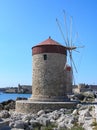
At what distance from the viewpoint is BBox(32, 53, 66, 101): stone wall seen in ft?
63.9

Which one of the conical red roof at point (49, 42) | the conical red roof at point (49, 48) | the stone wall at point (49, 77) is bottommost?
the stone wall at point (49, 77)

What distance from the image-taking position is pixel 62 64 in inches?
787

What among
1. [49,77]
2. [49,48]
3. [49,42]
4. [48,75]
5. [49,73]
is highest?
[49,42]

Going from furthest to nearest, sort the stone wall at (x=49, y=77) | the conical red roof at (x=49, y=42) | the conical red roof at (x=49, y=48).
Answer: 1. the conical red roof at (x=49, y=42)
2. the conical red roof at (x=49, y=48)
3. the stone wall at (x=49, y=77)

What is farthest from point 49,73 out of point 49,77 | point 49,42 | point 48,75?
point 49,42

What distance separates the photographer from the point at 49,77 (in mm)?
19469

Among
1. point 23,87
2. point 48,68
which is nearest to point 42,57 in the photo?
point 48,68

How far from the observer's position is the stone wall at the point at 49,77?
19.5 m

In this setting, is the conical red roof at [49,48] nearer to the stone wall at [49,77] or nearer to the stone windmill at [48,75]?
the stone windmill at [48,75]

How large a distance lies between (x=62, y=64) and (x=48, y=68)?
3.76ft

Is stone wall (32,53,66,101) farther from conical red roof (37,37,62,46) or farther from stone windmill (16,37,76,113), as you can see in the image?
conical red roof (37,37,62,46)

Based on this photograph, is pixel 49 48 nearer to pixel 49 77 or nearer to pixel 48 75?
pixel 48 75

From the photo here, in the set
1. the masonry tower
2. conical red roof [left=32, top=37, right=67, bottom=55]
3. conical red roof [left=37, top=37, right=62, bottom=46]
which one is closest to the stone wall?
the masonry tower

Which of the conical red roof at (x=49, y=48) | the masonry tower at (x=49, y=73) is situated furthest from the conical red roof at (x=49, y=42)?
the masonry tower at (x=49, y=73)
